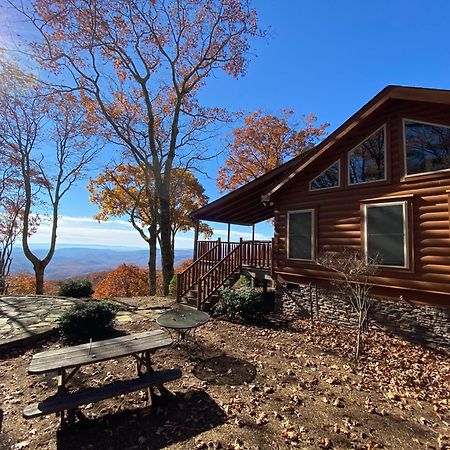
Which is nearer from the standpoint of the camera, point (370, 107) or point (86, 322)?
point (86, 322)

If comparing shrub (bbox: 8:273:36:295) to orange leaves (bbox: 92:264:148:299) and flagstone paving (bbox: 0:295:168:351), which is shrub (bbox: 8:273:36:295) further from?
flagstone paving (bbox: 0:295:168:351)

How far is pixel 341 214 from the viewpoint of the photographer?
8.93 meters

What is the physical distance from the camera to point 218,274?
35.5 feet

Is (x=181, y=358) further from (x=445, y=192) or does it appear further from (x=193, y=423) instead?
(x=445, y=192)

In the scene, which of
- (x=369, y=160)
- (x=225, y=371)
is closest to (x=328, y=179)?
(x=369, y=160)

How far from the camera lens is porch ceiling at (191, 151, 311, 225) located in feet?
37.8

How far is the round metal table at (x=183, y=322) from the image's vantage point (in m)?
6.07

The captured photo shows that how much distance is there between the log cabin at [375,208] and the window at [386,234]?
25 millimetres

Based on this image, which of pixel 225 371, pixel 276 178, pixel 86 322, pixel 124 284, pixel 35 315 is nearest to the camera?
pixel 225 371

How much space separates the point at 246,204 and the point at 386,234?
6.74 metres

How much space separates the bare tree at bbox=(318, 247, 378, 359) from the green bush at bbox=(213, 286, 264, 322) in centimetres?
237

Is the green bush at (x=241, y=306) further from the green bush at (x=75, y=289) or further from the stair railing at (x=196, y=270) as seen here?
the green bush at (x=75, y=289)

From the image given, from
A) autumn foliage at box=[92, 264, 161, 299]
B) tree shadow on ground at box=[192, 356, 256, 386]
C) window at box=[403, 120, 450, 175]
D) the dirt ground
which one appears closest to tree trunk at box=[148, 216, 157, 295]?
autumn foliage at box=[92, 264, 161, 299]

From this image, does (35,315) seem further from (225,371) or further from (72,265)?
(72,265)
